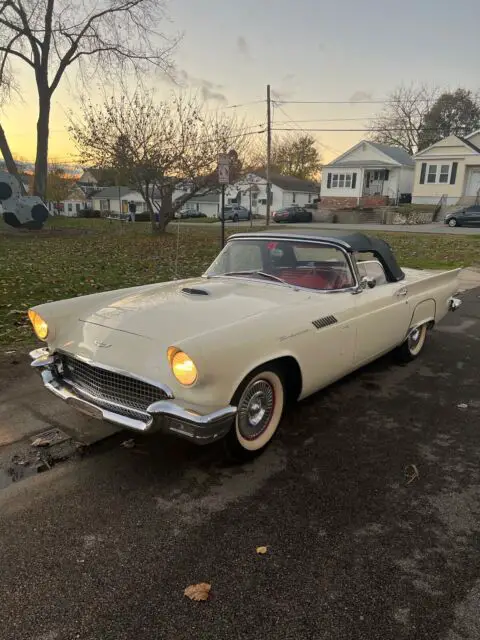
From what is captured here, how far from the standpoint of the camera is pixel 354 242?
450 centimetres

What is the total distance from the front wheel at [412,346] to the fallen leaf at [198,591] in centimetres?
370

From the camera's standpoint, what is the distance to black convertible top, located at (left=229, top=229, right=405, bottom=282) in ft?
14.4

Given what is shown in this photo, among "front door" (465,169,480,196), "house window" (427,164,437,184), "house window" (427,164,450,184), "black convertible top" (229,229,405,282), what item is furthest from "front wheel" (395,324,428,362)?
"house window" (427,164,437,184)

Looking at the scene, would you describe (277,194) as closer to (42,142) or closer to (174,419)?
(42,142)

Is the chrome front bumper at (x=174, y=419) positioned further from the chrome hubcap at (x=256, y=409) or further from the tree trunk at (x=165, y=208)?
the tree trunk at (x=165, y=208)

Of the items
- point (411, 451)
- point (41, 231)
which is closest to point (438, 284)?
point (411, 451)

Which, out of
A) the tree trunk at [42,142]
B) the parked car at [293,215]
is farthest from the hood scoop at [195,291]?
the parked car at [293,215]

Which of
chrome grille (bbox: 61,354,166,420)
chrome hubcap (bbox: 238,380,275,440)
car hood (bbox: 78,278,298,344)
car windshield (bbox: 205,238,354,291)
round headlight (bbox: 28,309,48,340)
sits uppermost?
car windshield (bbox: 205,238,354,291)

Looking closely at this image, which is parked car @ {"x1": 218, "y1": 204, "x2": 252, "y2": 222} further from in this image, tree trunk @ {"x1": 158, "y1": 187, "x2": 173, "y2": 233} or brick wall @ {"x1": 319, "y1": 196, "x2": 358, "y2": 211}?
tree trunk @ {"x1": 158, "y1": 187, "x2": 173, "y2": 233}

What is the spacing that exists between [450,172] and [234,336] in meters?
41.9

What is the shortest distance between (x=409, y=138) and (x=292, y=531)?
210 ft

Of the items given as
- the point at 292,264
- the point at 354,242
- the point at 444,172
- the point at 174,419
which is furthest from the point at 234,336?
the point at 444,172

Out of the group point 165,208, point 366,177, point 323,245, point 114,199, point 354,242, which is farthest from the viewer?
point 114,199

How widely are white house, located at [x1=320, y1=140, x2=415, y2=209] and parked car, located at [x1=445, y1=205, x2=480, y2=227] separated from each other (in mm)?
10925
